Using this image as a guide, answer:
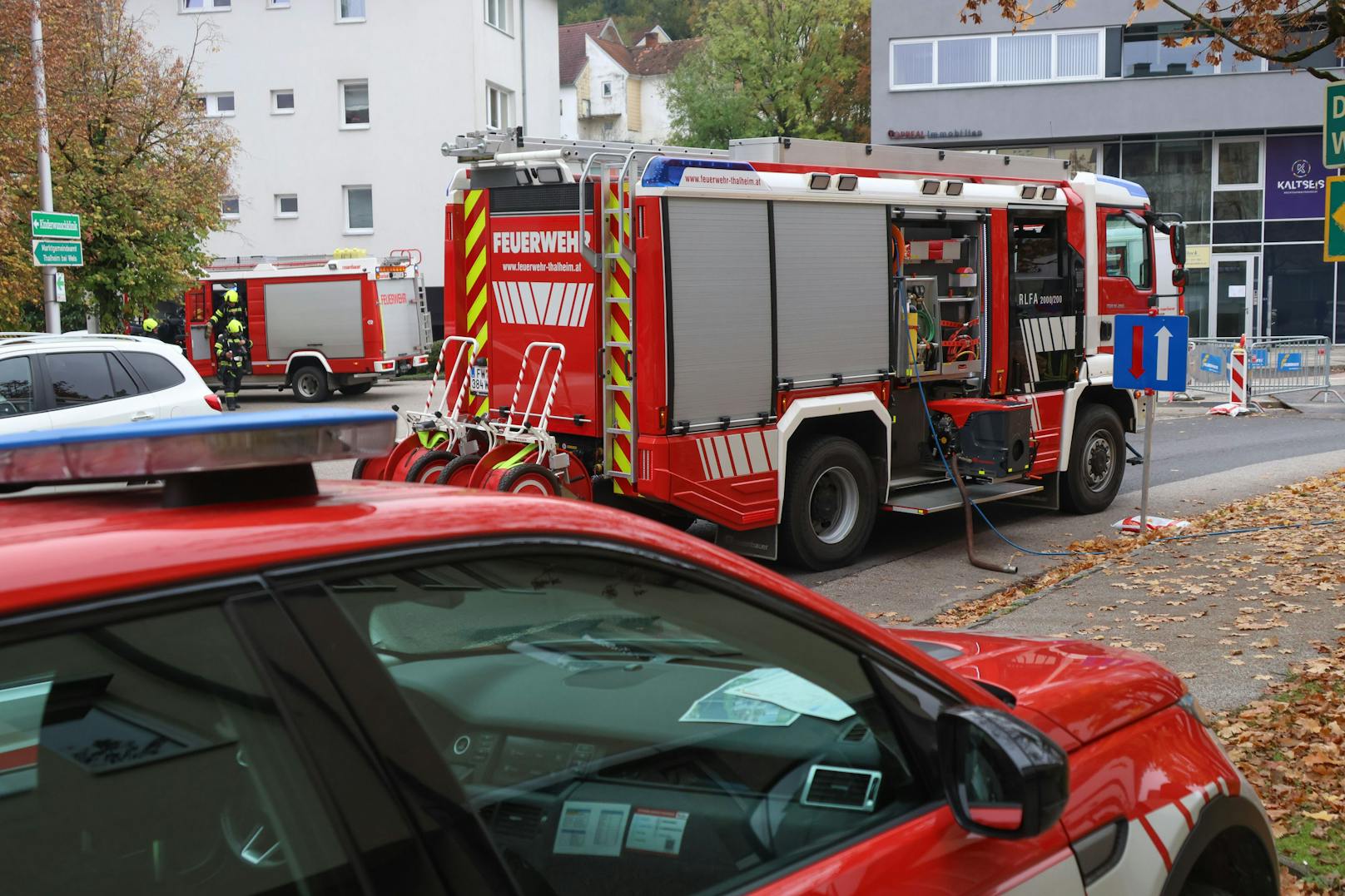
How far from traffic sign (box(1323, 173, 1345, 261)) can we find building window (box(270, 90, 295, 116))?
33.9m

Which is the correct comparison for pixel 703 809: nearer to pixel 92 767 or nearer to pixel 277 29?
pixel 92 767

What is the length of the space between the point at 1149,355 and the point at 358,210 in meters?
30.9

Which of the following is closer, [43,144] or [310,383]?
[43,144]

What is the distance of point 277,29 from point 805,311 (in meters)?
31.6

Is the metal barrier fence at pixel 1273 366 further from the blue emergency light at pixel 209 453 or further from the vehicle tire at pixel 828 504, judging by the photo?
the blue emergency light at pixel 209 453

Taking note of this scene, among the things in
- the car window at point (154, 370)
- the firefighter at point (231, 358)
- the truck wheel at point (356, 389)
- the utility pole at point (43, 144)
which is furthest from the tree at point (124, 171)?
the car window at point (154, 370)

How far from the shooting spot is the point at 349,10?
121 ft

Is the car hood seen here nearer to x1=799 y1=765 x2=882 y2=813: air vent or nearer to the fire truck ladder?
x1=799 y1=765 x2=882 y2=813: air vent

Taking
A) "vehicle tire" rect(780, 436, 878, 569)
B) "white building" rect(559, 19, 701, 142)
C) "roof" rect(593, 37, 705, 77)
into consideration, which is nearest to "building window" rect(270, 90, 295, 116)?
"vehicle tire" rect(780, 436, 878, 569)

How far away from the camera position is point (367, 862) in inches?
60.1

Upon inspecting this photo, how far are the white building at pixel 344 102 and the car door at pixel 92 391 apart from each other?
82.5ft

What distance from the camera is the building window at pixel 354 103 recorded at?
121ft

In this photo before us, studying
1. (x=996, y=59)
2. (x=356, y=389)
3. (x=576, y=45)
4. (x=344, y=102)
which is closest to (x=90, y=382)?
(x=356, y=389)

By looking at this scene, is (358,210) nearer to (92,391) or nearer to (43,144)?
(43,144)
